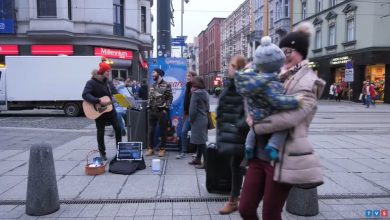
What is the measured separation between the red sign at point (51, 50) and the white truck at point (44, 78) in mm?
7204

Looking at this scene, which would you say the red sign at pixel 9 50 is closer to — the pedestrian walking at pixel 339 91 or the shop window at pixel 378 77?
the pedestrian walking at pixel 339 91

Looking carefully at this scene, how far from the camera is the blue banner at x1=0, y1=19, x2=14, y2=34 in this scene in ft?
81.7

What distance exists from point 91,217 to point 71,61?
14899 millimetres

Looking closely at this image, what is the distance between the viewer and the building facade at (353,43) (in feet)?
92.6

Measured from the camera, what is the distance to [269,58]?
275 cm

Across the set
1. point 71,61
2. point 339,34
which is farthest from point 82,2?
point 339,34

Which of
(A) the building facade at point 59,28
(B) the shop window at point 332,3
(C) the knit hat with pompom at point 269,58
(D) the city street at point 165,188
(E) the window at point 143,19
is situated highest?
(B) the shop window at point 332,3

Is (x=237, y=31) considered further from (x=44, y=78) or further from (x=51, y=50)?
(x=44, y=78)

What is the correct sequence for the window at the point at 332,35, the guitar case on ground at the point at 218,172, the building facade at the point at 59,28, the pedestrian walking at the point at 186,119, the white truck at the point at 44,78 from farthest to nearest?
the window at the point at 332,35, the building facade at the point at 59,28, the white truck at the point at 44,78, the pedestrian walking at the point at 186,119, the guitar case on ground at the point at 218,172

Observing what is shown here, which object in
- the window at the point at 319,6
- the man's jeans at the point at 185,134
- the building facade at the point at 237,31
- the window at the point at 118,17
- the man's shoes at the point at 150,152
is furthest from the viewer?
the building facade at the point at 237,31

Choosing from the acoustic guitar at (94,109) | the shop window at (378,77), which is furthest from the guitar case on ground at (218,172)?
the shop window at (378,77)

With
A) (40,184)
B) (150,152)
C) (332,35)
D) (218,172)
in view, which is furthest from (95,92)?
(332,35)

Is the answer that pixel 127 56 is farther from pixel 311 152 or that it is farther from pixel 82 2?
pixel 311 152

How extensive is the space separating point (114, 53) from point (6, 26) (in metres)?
7.00
